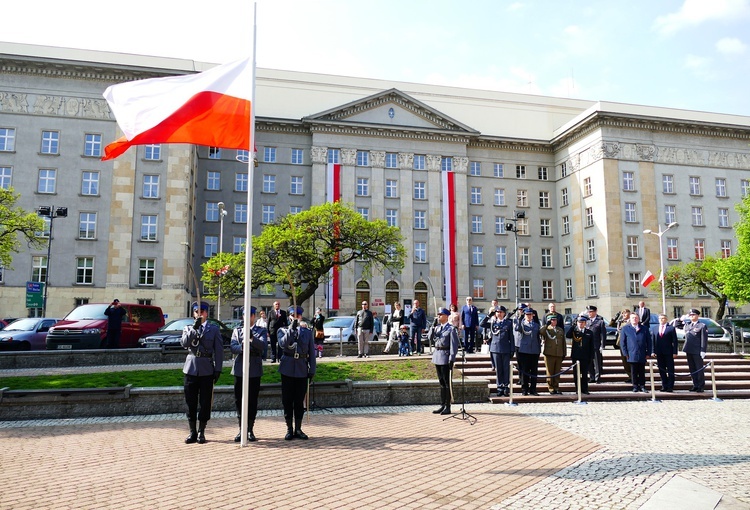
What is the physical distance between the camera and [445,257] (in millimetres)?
56562

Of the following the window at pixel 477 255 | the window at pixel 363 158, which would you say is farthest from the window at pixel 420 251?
the window at pixel 363 158

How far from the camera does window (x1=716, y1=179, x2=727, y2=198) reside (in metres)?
56.9

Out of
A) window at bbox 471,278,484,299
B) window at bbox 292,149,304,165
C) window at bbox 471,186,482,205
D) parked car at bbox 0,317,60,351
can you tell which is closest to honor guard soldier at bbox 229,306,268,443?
parked car at bbox 0,317,60,351

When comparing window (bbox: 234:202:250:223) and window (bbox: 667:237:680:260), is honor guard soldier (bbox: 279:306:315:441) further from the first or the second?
window (bbox: 667:237:680:260)

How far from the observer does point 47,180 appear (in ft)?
147

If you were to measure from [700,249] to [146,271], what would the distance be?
49552mm

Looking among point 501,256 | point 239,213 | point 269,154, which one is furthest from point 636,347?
point 269,154

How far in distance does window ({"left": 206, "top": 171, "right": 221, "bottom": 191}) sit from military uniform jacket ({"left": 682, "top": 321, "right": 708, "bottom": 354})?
149 feet

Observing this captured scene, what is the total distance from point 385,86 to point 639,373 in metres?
56.8

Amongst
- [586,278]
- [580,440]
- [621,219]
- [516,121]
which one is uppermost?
[516,121]

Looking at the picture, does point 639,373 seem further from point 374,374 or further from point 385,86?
point 385,86

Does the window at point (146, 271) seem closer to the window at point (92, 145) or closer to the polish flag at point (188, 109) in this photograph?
the window at point (92, 145)

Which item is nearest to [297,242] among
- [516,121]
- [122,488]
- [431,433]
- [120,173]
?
[120,173]

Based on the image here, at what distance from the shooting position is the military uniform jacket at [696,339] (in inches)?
673
